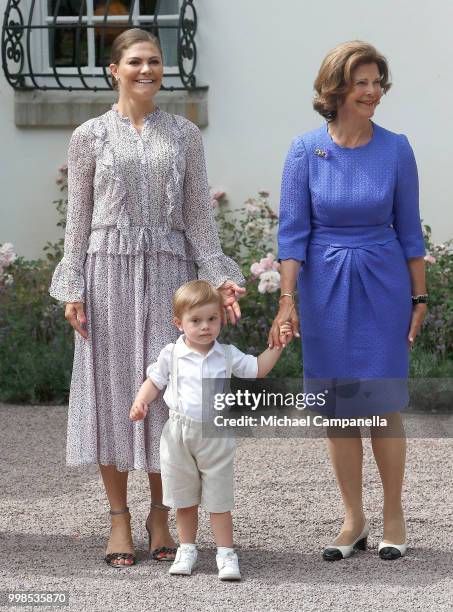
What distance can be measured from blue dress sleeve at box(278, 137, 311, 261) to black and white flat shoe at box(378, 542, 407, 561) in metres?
1.05

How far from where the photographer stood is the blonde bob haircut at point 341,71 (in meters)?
4.44

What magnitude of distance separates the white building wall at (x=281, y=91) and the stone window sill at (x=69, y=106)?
0.08 metres

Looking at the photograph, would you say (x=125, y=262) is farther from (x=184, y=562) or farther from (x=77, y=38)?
(x=77, y=38)

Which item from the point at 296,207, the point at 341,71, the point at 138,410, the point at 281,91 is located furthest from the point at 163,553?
the point at 281,91

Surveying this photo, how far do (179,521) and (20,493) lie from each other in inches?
57.5

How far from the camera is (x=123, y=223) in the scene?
4.59 m

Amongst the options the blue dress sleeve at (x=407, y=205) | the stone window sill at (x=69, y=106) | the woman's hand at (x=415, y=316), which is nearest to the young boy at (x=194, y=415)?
the woman's hand at (x=415, y=316)

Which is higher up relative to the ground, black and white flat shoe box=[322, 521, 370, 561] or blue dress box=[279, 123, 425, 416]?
blue dress box=[279, 123, 425, 416]

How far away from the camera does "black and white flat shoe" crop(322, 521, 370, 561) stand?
184 inches

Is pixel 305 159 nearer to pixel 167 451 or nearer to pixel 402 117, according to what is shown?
pixel 167 451

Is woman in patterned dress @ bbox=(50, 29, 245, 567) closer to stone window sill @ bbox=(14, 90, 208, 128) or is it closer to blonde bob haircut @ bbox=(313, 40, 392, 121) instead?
blonde bob haircut @ bbox=(313, 40, 392, 121)

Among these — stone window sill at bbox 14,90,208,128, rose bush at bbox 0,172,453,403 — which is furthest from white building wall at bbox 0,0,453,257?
rose bush at bbox 0,172,453,403

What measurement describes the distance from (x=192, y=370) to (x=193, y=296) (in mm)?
248

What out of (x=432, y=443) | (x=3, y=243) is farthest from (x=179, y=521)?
(x=3, y=243)
